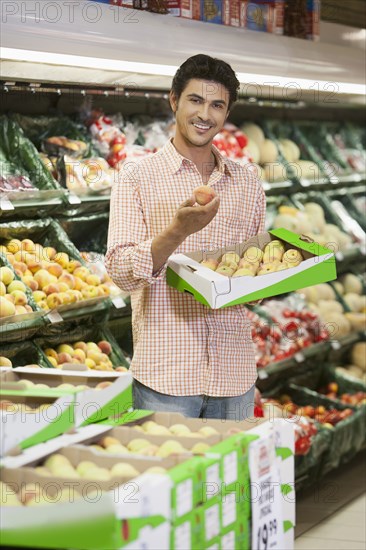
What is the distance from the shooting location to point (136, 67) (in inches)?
161

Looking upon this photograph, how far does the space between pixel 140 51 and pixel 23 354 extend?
132cm

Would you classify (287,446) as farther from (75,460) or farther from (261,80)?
(261,80)

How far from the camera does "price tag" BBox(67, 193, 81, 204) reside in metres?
4.40

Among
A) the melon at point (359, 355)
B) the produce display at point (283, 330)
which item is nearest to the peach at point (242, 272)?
the produce display at point (283, 330)

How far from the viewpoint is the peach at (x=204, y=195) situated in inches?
116

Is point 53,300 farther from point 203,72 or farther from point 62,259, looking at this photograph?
point 203,72

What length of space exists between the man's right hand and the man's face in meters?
0.46

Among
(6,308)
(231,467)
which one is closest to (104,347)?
(6,308)

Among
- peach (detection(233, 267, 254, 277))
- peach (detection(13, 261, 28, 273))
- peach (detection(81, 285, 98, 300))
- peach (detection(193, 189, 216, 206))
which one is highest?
peach (detection(193, 189, 216, 206))

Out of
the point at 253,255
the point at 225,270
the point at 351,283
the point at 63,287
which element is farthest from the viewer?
the point at 351,283

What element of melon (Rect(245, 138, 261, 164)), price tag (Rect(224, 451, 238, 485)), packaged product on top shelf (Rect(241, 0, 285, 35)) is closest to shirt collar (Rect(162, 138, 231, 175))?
price tag (Rect(224, 451, 238, 485))

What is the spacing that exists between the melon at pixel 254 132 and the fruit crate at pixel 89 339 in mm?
2133

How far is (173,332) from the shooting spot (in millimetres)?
3344

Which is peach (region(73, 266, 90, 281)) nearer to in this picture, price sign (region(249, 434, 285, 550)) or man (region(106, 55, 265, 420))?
man (region(106, 55, 265, 420))
